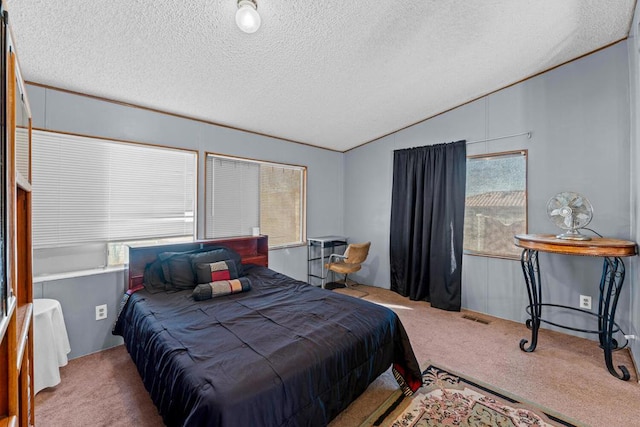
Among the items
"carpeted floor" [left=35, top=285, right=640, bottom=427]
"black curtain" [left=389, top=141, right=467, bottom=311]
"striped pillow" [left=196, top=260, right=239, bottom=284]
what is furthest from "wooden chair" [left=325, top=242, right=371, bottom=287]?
"striped pillow" [left=196, top=260, right=239, bottom=284]

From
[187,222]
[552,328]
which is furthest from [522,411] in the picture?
[187,222]

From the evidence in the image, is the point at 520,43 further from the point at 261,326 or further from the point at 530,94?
the point at 261,326

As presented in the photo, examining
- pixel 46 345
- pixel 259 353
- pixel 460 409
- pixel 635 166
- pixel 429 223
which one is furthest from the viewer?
pixel 429 223

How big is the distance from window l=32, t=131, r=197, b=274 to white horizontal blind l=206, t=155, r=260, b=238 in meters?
0.24

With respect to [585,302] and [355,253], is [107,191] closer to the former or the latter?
[355,253]

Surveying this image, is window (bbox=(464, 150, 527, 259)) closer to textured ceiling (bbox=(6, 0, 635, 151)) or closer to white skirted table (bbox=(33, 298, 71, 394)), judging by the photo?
textured ceiling (bbox=(6, 0, 635, 151))

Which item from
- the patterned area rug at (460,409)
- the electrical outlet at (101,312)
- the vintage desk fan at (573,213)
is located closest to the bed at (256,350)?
the patterned area rug at (460,409)

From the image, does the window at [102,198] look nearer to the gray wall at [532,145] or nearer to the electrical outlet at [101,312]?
the gray wall at [532,145]

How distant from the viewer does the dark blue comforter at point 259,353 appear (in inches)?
51.2

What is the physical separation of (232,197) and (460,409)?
3.09m

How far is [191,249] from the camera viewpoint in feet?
10.2

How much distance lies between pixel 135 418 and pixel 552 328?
12.6ft

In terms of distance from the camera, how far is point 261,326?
1.89 m

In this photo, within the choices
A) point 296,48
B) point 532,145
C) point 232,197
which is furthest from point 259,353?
point 532,145
